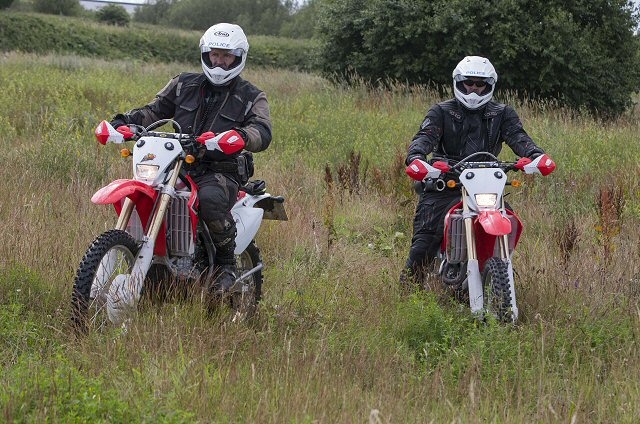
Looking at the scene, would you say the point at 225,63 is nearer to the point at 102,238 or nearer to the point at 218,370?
the point at 102,238

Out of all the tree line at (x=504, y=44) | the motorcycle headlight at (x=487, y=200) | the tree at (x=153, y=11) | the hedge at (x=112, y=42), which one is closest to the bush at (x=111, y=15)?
the hedge at (x=112, y=42)

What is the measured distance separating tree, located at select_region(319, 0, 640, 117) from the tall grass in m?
9.66

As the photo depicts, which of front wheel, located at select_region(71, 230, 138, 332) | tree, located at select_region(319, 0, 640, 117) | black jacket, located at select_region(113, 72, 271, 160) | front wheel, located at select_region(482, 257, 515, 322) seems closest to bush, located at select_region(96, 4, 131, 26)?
tree, located at select_region(319, 0, 640, 117)

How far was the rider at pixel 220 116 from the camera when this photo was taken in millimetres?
5828

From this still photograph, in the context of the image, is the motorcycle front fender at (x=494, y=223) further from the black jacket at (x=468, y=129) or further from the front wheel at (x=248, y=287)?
the front wheel at (x=248, y=287)

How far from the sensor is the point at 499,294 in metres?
5.78

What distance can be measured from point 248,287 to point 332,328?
914 millimetres

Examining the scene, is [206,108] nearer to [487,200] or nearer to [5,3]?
[487,200]

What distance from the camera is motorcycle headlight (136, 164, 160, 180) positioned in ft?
17.9

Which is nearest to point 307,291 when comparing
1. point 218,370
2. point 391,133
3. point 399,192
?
point 218,370

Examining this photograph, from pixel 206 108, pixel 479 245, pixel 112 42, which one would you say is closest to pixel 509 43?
pixel 479 245

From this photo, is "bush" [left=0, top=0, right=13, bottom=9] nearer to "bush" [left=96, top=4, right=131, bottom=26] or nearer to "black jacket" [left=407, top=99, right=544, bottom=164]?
"bush" [left=96, top=4, right=131, bottom=26]

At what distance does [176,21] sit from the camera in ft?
264

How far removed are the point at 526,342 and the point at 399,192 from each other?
5.24 meters
